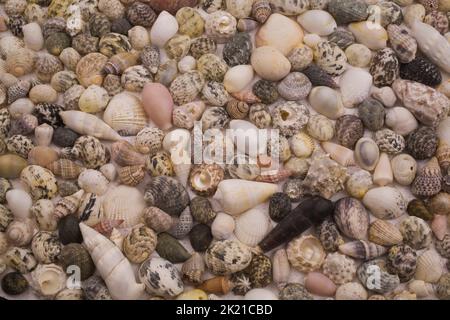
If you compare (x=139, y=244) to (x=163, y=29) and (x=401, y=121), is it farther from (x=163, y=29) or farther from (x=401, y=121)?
(x=401, y=121)

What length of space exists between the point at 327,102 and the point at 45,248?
0.87 m

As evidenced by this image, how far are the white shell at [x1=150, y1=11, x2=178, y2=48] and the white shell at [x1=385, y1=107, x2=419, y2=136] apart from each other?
696 millimetres

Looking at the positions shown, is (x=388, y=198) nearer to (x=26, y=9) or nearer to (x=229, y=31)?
(x=229, y=31)

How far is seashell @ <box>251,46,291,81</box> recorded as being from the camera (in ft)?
5.65

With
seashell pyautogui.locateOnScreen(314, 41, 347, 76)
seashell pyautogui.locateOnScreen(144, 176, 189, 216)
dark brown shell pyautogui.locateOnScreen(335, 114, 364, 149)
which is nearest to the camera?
seashell pyautogui.locateOnScreen(144, 176, 189, 216)

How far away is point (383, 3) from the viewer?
73.3 inches

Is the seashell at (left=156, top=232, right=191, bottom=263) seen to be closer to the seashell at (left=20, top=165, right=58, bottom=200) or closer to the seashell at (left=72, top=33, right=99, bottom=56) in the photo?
the seashell at (left=20, top=165, right=58, bottom=200)

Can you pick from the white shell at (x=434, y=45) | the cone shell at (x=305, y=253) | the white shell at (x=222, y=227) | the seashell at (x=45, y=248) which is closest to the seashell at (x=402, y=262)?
the cone shell at (x=305, y=253)

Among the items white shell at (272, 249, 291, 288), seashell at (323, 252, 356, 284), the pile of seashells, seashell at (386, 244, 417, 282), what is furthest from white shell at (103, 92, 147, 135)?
seashell at (386, 244, 417, 282)

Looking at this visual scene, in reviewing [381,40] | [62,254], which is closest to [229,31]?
[381,40]

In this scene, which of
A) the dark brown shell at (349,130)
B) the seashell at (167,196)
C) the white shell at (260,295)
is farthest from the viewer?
the dark brown shell at (349,130)

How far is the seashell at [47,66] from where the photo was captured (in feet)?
5.81

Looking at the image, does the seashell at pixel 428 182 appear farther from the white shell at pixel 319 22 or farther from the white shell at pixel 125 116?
the white shell at pixel 125 116

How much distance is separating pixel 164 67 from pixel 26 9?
1.74 feet
